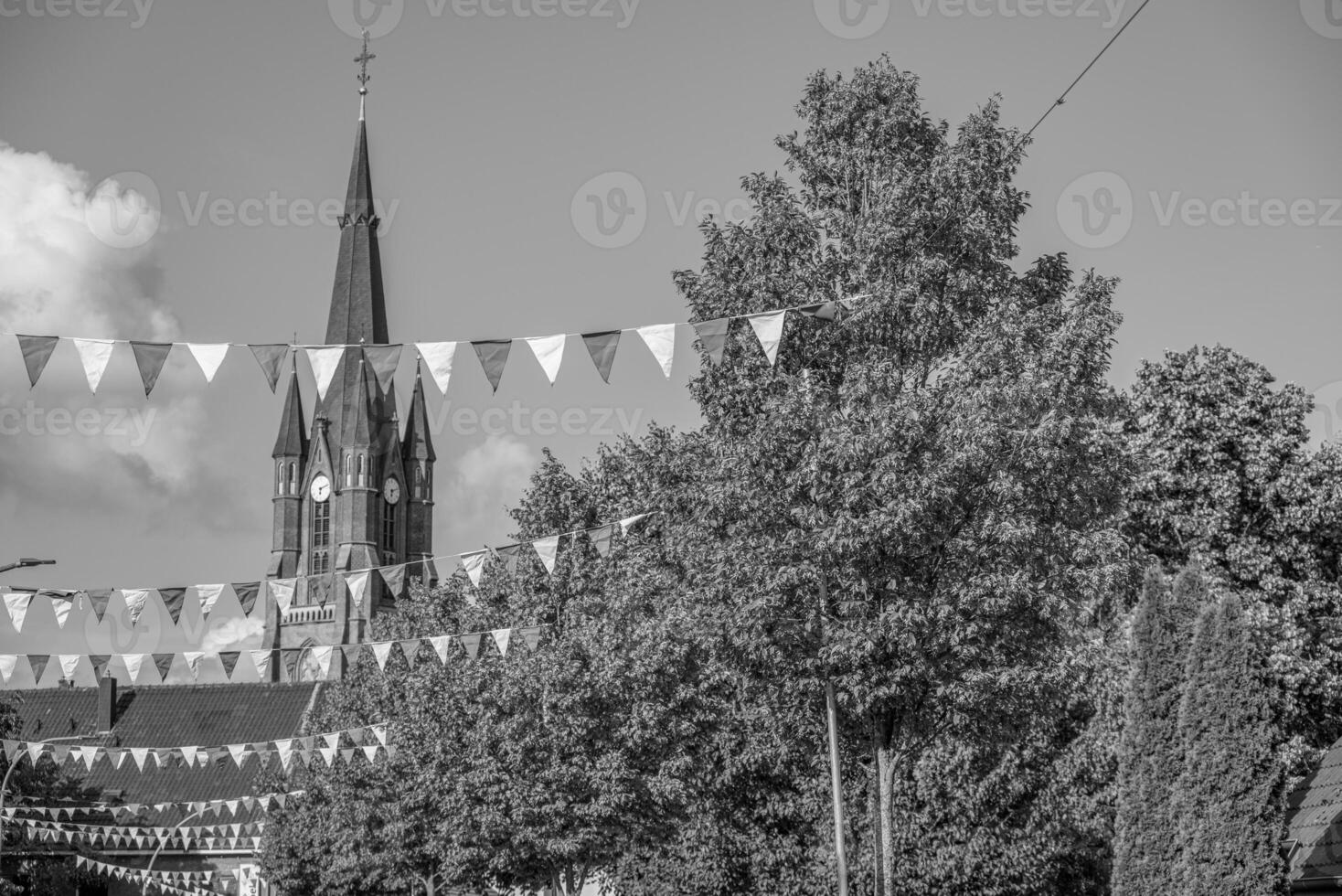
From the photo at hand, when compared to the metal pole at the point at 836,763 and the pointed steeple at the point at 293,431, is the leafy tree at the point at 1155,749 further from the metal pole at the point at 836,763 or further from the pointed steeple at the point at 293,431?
the pointed steeple at the point at 293,431

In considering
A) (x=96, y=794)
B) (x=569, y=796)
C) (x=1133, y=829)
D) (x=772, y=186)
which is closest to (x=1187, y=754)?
(x=1133, y=829)

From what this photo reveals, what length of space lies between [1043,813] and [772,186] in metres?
10.7

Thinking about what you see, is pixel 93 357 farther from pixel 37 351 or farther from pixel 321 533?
pixel 321 533

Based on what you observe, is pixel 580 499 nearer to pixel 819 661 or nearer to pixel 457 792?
pixel 457 792

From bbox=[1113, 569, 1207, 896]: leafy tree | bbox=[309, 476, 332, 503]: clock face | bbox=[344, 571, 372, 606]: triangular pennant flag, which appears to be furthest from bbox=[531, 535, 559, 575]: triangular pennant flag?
bbox=[309, 476, 332, 503]: clock face

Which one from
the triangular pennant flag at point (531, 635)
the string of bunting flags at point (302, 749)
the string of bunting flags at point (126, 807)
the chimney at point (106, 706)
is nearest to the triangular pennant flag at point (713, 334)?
the triangular pennant flag at point (531, 635)

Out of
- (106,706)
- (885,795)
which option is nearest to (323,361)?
(885,795)

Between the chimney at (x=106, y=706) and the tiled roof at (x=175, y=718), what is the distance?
318 millimetres

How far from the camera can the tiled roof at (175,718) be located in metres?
66.2

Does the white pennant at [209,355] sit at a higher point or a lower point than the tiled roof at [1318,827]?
higher

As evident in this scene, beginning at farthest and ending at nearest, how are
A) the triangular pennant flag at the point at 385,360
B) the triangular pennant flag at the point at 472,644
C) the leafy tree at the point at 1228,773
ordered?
the triangular pennant flag at the point at 472,644 < the triangular pennant flag at the point at 385,360 < the leafy tree at the point at 1228,773

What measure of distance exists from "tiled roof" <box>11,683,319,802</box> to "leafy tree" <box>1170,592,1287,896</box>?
54748 mm

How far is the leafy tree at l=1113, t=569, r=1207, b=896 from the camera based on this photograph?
18.6 metres

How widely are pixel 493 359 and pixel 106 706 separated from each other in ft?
201
